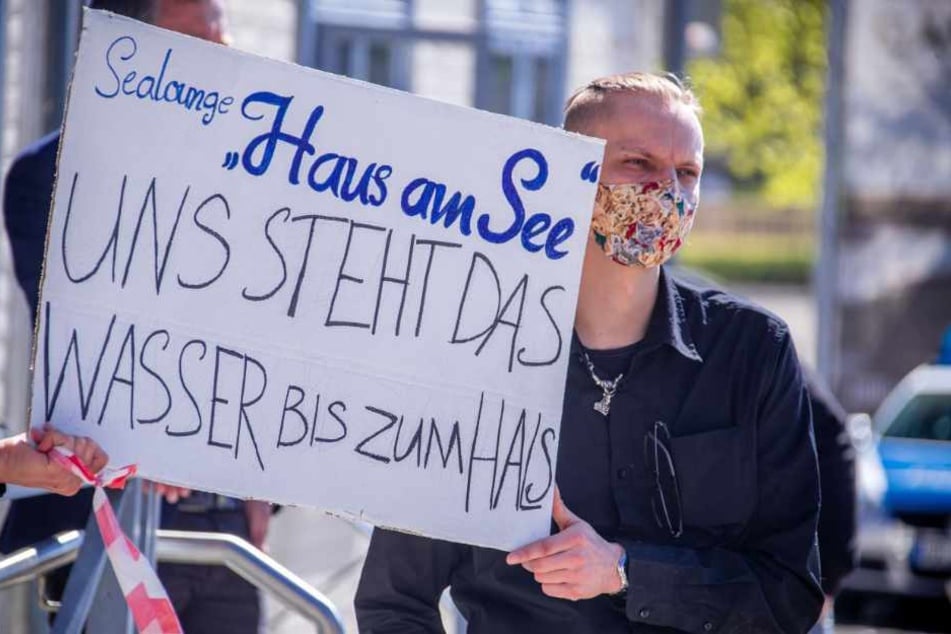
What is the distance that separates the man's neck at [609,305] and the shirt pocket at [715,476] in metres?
0.20

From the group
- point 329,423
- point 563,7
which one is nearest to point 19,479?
point 329,423

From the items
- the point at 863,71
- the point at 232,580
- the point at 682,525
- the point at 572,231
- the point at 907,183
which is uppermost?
the point at 863,71

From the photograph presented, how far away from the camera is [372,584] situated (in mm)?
2812

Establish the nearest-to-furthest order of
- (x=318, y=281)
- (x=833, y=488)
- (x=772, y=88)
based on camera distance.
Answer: (x=318, y=281), (x=833, y=488), (x=772, y=88)

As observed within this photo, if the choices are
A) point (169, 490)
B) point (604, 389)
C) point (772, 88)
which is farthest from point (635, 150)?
point (772, 88)

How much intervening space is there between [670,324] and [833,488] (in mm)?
1167

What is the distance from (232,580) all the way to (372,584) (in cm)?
102

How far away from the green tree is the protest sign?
80.3 ft

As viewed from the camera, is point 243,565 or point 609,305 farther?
point 243,565

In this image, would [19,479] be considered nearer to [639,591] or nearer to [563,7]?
[639,591]

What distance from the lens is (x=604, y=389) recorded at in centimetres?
274

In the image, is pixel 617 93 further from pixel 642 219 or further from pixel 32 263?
pixel 32 263

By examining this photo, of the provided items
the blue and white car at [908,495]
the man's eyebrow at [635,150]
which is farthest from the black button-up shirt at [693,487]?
the blue and white car at [908,495]

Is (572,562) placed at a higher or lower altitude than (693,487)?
lower
